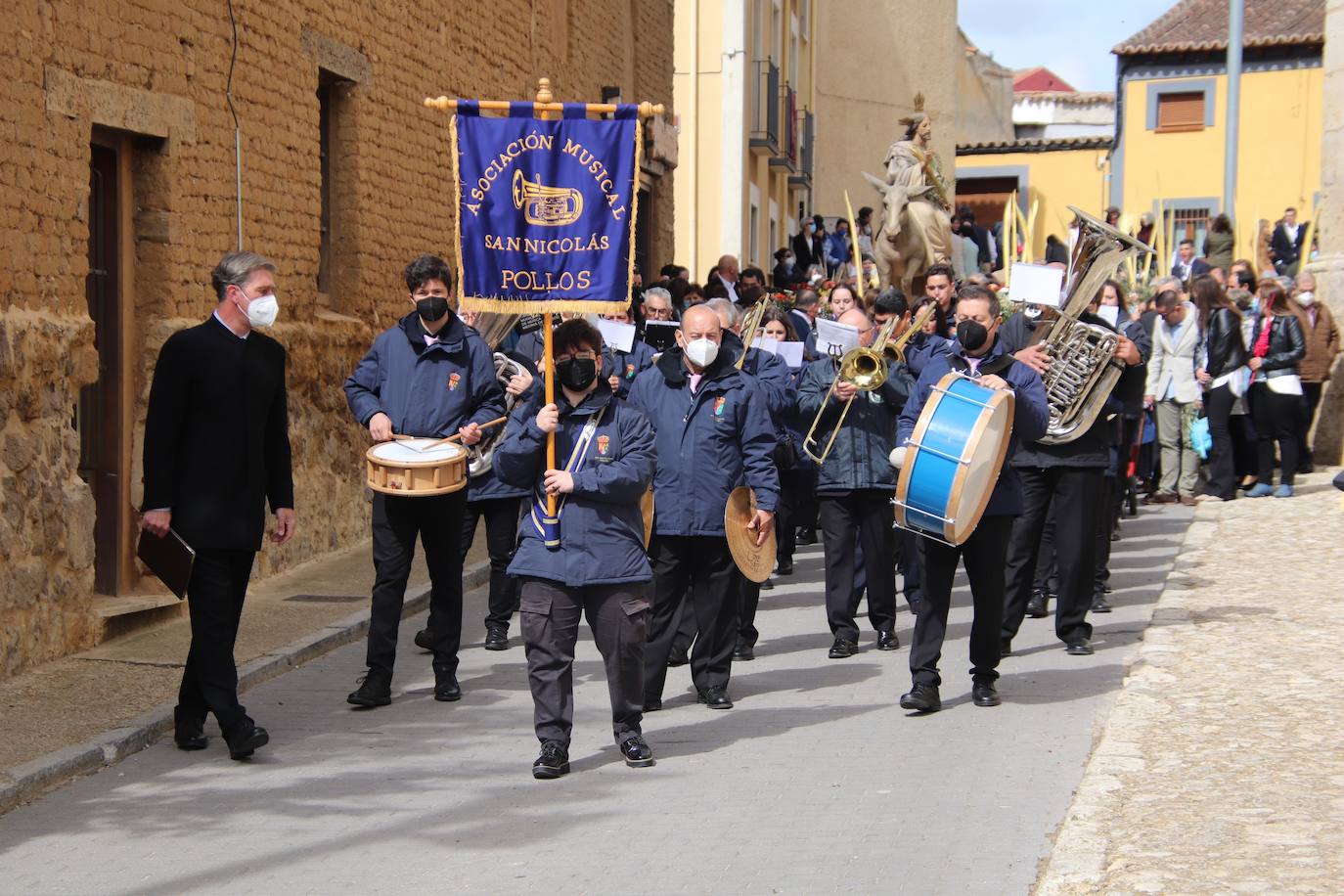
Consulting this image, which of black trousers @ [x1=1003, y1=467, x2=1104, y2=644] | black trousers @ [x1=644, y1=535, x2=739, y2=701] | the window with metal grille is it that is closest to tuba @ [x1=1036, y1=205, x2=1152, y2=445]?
black trousers @ [x1=1003, y1=467, x2=1104, y2=644]

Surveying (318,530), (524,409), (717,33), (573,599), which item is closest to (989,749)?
(573,599)

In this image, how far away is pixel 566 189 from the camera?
25.2ft

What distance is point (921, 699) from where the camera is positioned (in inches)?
323

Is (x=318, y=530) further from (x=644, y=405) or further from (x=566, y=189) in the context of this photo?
(x=566, y=189)

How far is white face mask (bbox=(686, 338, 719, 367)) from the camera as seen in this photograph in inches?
325

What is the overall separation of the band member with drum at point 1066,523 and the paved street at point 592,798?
1.40ft

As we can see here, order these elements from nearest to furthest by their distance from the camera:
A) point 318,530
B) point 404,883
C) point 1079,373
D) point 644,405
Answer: point 404,883
point 644,405
point 1079,373
point 318,530

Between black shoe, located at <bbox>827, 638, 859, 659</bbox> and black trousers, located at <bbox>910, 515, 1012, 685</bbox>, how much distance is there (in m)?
1.39

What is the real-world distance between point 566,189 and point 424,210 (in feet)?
25.7

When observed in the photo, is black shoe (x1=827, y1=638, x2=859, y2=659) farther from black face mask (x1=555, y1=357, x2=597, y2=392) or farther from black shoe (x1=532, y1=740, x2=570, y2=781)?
black face mask (x1=555, y1=357, x2=597, y2=392)

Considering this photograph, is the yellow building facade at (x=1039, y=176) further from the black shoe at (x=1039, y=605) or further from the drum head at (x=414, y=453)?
the drum head at (x=414, y=453)

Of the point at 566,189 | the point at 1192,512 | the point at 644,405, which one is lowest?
the point at 1192,512

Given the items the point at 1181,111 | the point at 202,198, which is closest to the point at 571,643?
the point at 202,198

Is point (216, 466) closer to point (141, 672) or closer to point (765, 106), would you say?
point (141, 672)
